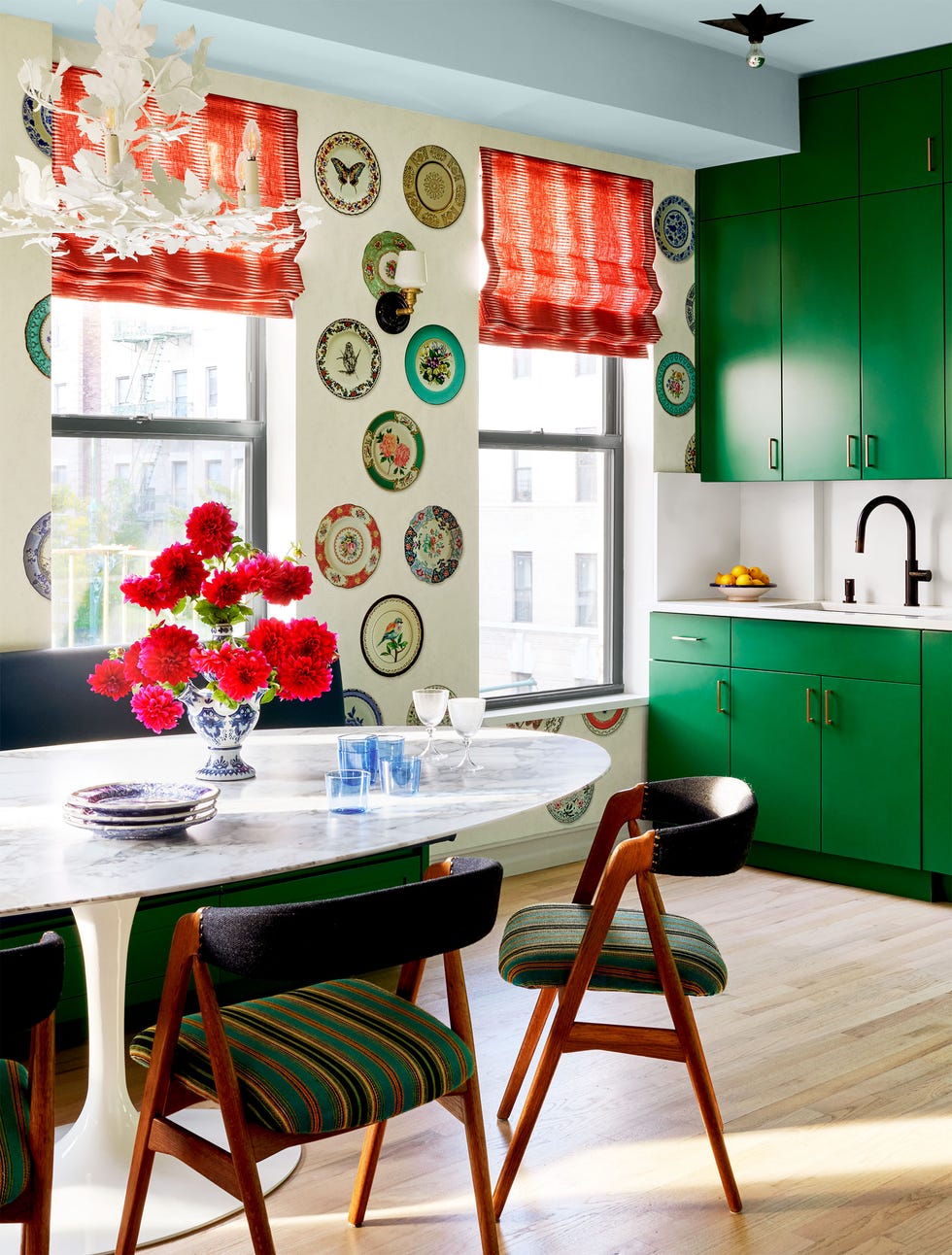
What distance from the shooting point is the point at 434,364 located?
4.66 meters

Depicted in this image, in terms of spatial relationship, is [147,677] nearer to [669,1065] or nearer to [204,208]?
[204,208]

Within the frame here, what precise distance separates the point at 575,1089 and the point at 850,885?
2.02 metres

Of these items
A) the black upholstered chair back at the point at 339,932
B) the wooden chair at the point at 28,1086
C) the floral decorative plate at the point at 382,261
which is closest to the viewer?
the wooden chair at the point at 28,1086

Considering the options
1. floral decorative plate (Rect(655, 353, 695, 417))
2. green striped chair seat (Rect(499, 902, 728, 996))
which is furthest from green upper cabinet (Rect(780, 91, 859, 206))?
green striped chair seat (Rect(499, 902, 728, 996))

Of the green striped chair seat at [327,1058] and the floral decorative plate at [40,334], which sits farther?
the floral decorative plate at [40,334]

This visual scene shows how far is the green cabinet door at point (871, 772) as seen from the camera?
4.61 m

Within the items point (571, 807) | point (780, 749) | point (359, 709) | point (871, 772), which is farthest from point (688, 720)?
point (359, 709)

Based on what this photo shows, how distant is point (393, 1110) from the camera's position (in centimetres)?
204

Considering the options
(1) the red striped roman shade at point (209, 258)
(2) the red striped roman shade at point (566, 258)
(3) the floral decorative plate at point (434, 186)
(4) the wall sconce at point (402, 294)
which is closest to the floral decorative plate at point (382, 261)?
(4) the wall sconce at point (402, 294)

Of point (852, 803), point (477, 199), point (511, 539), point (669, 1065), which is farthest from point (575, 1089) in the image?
point (477, 199)

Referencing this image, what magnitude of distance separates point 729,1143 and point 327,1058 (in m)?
1.11

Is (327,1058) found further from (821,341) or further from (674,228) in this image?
(674,228)

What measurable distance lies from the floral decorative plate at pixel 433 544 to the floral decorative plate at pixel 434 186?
3.19 ft

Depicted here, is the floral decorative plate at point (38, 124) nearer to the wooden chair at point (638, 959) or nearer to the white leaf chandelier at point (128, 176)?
the white leaf chandelier at point (128, 176)
